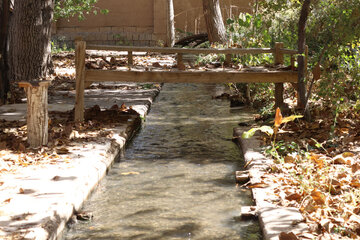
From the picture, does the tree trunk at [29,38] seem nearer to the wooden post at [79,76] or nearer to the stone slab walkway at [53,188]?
the wooden post at [79,76]

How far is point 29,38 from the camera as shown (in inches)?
453

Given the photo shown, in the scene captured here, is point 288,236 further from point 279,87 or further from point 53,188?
point 279,87

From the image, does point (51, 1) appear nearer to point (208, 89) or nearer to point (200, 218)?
point (208, 89)

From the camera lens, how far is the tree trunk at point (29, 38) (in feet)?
37.4

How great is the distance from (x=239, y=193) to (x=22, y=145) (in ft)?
7.83

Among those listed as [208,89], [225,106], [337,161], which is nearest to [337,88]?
[337,161]

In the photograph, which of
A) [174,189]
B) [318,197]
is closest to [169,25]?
[174,189]

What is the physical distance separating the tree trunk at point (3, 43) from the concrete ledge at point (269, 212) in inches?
197

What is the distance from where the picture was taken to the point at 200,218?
173 inches

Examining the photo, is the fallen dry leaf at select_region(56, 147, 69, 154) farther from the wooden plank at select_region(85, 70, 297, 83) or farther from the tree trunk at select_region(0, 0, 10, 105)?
the tree trunk at select_region(0, 0, 10, 105)

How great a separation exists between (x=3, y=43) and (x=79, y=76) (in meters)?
2.32

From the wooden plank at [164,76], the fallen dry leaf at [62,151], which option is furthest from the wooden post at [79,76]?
the fallen dry leaf at [62,151]

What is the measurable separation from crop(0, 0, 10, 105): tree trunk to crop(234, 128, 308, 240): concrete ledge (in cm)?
501

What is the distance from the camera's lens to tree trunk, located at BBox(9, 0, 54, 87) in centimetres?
1140
